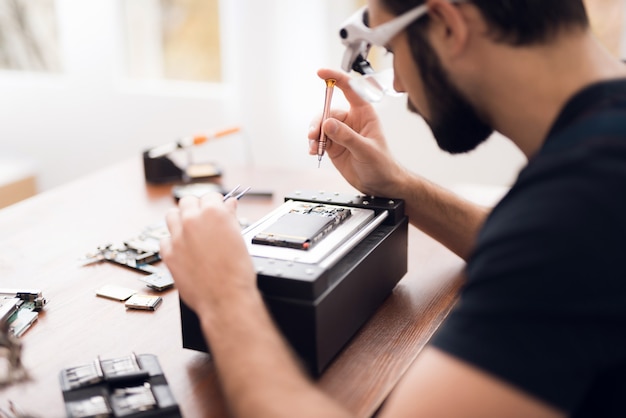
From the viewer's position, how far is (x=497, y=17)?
34.2 inches

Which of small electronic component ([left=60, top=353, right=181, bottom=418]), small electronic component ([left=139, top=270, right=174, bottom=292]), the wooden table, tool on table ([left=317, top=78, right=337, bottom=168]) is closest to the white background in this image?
the wooden table

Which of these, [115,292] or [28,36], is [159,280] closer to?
[115,292]

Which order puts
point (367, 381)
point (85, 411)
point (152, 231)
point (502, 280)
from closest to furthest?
point (502, 280)
point (85, 411)
point (367, 381)
point (152, 231)

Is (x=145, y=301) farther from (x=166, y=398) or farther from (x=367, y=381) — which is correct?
(x=367, y=381)

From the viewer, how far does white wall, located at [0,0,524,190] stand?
2.57 m

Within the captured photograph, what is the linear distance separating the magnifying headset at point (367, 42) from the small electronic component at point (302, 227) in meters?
0.22

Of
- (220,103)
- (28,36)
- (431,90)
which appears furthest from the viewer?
(28,36)

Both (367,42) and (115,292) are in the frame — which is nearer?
(367,42)

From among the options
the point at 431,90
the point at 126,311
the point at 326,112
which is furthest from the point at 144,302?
the point at 431,90

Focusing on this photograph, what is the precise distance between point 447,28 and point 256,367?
48 centimetres

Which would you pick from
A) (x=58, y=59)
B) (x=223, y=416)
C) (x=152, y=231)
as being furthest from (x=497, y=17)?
(x=58, y=59)

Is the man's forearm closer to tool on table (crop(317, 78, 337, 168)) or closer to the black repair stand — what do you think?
the black repair stand

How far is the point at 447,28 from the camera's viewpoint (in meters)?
0.91

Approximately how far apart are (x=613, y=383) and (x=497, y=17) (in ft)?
1.44
